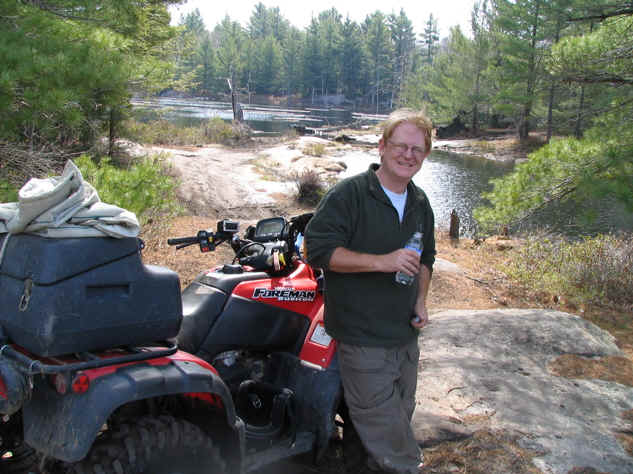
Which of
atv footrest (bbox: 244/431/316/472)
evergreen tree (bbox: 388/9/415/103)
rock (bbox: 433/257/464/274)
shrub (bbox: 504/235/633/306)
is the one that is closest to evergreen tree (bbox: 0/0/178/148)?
atv footrest (bbox: 244/431/316/472)

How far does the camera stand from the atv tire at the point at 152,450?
6.43 ft

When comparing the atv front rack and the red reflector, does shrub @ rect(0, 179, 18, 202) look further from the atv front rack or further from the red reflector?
the red reflector

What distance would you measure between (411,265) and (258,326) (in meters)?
0.91

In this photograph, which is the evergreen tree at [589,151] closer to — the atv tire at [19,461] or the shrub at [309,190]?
the shrub at [309,190]

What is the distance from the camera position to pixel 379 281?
258 cm

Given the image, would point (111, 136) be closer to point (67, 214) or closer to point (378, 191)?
point (378, 191)

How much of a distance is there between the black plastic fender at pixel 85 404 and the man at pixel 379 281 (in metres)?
0.79

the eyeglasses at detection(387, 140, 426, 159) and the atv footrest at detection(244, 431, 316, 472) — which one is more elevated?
the eyeglasses at detection(387, 140, 426, 159)

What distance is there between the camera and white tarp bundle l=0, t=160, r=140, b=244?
74.7 inches

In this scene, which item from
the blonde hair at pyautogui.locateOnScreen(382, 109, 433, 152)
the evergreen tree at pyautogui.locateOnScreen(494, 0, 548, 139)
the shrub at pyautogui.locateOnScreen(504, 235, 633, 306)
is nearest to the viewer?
the blonde hair at pyautogui.locateOnScreen(382, 109, 433, 152)

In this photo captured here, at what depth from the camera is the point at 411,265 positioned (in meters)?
2.39

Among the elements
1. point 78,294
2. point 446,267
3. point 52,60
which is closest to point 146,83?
point 52,60

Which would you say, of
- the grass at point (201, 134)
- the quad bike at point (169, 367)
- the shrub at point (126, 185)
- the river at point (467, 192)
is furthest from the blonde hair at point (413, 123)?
the grass at point (201, 134)

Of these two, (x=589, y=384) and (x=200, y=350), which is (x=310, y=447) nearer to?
(x=200, y=350)
